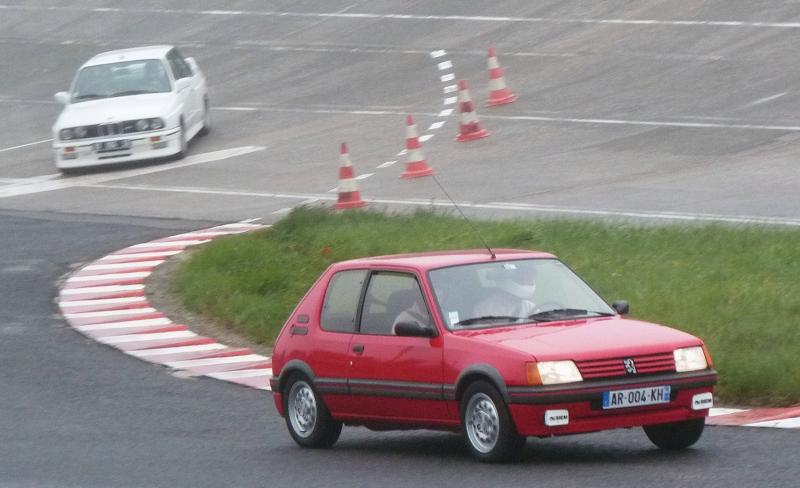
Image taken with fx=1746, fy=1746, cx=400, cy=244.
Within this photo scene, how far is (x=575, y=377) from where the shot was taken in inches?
367

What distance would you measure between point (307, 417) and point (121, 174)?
1518 centimetres

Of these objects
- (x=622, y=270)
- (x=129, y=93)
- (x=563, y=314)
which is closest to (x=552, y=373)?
(x=563, y=314)

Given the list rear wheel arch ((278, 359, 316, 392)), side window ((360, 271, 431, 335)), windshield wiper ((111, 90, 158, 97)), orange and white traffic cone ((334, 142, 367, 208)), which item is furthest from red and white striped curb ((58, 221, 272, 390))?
windshield wiper ((111, 90, 158, 97))

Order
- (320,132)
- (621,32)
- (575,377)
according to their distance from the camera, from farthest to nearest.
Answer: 1. (621,32)
2. (320,132)
3. (575,377)

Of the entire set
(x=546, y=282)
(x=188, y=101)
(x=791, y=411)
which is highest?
(x=188, y=101)

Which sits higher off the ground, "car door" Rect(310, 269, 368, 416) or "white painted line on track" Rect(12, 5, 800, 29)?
"white painted line on track" Rect(12, 5, 800, 29)

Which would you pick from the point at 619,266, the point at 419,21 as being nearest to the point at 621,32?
the point at 419,21

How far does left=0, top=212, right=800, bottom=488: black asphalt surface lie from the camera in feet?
30.6

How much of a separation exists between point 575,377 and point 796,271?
17.9ft

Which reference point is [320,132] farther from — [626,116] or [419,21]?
[419,21]

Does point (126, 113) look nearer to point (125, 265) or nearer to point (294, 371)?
point (125, 265)

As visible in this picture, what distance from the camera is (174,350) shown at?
15.6 metres

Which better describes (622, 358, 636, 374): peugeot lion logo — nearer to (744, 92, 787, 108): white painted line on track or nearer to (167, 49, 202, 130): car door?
(744, 92, 787, 108): white painted line on track

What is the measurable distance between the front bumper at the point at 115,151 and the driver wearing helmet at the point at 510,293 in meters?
15.9
